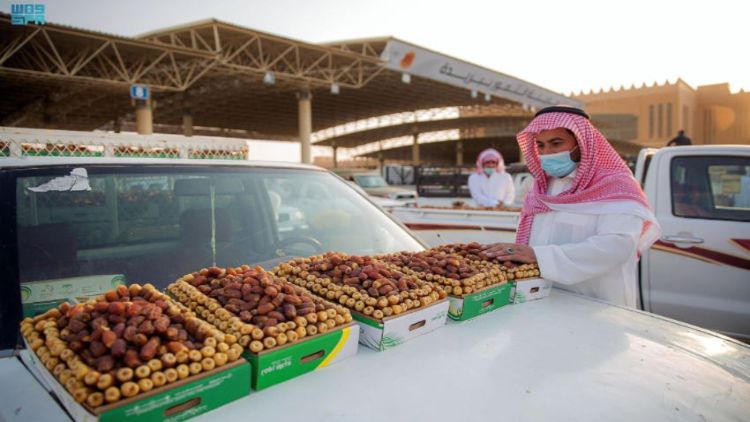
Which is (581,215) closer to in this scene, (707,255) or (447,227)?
(707,255)

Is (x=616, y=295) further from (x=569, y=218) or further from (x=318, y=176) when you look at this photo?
(x=318, y=176)

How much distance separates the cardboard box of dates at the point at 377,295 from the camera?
1.56 meters

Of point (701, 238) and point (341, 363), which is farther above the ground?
point (701, 238)

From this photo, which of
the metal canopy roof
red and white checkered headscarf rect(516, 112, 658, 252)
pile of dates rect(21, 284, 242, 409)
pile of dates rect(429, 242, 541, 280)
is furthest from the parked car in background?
pile of dates rect(21, 284, 242, 409)

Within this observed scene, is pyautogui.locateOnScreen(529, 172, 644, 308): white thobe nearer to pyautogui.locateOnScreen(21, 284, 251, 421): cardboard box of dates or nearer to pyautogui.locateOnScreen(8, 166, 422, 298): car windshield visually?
pyautogui.locateOnScreen(8, 166, 422, 298): car windshield

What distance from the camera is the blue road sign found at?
15.7m

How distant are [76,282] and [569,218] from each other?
2535 millimetres

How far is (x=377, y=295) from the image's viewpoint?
1662 millimetres

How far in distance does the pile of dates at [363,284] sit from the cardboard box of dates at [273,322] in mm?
112

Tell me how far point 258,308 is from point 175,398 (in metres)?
0.42

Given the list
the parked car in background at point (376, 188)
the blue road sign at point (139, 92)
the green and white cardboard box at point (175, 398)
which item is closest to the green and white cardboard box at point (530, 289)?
the green and white cardboard box at point (175, 398)

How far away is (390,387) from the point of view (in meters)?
1.33

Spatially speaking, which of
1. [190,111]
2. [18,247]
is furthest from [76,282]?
[190,111]

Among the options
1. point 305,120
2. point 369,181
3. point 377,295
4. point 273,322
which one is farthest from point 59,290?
point 305,120
